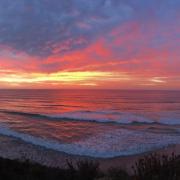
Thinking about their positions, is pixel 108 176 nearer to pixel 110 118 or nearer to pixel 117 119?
pixel 117 119

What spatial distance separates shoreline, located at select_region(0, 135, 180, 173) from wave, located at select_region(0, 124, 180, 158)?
0.53 metres

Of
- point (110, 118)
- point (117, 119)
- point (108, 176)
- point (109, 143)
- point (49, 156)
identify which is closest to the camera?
point (108, 176)

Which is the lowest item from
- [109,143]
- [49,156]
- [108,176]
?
[49,156]

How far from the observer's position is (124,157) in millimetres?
14312

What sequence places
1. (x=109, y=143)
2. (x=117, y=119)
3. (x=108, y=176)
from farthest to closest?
(x=117, y=119)
(x=109, y=143)
(x=108, y=176)

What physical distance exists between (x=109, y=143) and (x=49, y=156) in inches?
176

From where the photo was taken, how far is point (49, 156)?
14508 mm

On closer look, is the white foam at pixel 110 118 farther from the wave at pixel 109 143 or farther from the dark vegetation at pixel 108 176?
the dark vegetation at pixel 108 176

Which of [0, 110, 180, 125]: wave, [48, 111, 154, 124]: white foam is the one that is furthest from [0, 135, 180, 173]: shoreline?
[48, 111, 154, 124]: white foam

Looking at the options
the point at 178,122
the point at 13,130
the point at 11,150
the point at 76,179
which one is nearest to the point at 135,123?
the point at 178,122

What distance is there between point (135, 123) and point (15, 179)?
2220 cm

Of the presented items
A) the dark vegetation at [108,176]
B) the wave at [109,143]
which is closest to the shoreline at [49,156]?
the wave at [109,143]

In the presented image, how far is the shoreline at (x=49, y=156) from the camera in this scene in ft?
42.8

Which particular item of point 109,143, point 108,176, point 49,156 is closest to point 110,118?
point 109,143
